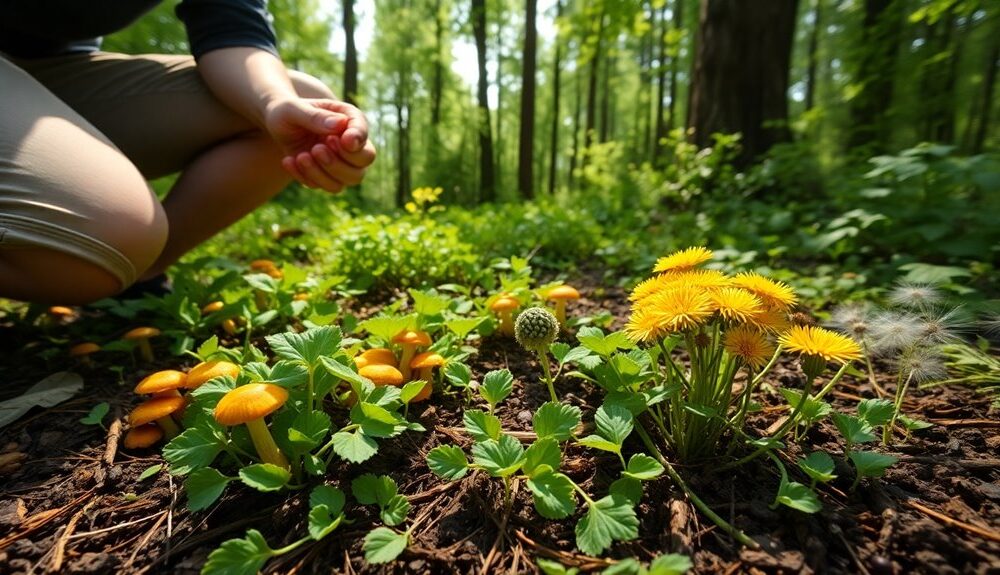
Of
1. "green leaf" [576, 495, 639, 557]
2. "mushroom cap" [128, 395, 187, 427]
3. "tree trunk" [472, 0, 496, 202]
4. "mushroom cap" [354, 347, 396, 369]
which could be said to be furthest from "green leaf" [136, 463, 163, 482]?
"tree trunk" [472, 0, 496, 202]

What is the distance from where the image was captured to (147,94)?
2182 millimetres

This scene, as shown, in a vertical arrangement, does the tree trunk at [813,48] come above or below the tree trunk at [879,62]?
above

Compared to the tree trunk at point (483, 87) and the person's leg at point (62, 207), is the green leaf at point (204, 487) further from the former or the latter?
the tree trunk at point (483, 87)

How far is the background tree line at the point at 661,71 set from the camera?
15.4ft

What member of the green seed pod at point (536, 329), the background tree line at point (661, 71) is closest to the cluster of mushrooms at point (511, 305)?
the green seed pod at point (536, 329)

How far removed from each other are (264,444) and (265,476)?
0.32 ft

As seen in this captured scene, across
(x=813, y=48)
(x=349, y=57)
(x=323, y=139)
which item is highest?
(x=813, y=48)

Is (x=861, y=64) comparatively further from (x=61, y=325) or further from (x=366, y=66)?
(x=366, y=66)

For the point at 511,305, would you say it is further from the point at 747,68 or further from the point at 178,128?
the point at 747,68

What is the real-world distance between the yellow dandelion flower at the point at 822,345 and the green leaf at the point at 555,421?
0.46 m

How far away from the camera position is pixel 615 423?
1020 mm

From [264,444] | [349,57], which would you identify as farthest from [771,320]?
[349,57]

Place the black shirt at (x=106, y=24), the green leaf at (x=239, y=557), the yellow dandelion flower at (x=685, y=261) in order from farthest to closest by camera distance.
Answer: the black shirt at (x=106, y=24) → the yellow dandelion flower at (x=685, y=261) → the green leaf at (x=239, y=557)

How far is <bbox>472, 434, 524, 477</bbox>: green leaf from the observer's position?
0.93 meters
